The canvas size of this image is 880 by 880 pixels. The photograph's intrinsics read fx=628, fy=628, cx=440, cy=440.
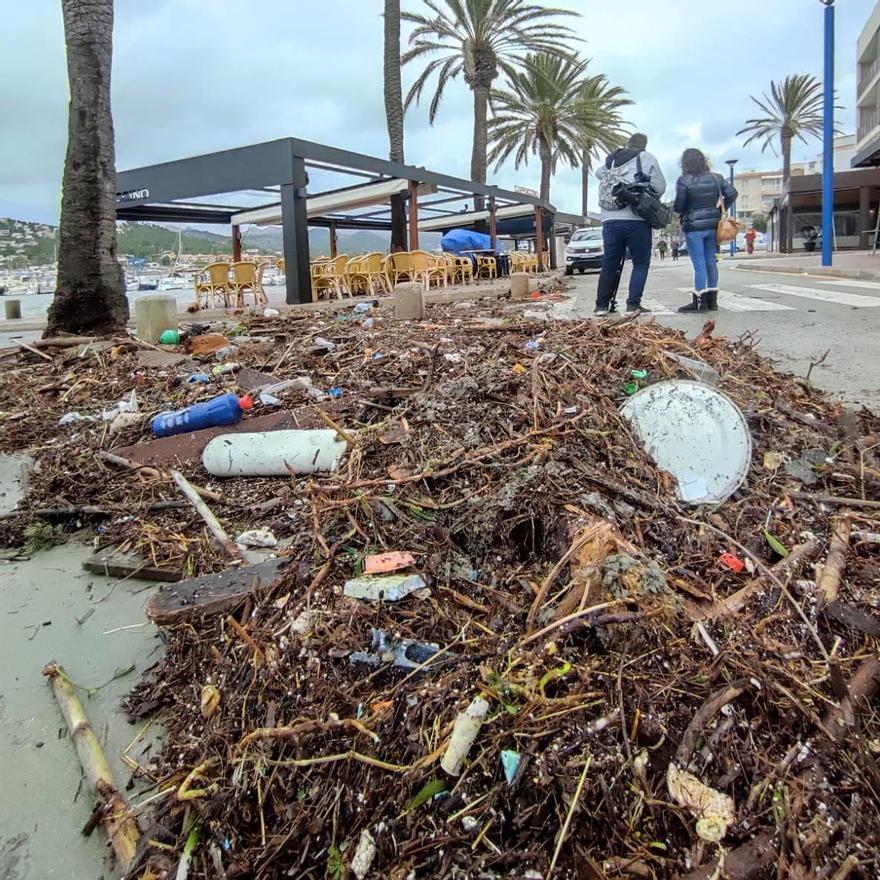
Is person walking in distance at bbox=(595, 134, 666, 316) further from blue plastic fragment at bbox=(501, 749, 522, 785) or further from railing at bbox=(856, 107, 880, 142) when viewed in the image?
railing at bbox=(856, 107, 880, 142)

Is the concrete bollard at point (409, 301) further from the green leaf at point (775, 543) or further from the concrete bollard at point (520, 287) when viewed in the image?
the green leaf at point (775, 543)

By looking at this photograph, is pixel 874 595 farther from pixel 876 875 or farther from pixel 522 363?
pixel 522 363

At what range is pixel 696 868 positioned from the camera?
119cm

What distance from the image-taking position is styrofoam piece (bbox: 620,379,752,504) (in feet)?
8.18

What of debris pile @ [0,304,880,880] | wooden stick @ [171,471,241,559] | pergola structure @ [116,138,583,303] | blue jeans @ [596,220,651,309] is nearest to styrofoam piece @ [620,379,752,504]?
debris pile @ [0,304,880,880]

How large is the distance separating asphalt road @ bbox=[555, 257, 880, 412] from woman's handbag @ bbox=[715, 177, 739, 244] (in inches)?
35.5

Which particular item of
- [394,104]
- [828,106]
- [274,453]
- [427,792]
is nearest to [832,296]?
[274,453]

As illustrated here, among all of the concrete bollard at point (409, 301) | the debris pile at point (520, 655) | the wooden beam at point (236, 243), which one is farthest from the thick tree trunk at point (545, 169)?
the debris pile at point (520, 655)

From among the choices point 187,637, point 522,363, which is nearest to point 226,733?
point 187,637

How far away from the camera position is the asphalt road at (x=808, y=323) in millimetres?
4445

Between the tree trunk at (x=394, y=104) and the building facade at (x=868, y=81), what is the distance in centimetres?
2587

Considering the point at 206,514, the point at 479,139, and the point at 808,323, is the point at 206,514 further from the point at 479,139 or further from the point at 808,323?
the point at 479,139

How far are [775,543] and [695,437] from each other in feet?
1.96

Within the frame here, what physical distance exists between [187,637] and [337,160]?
1304cm
